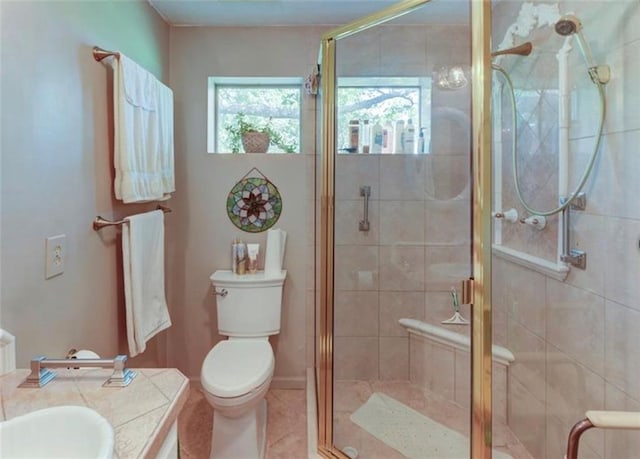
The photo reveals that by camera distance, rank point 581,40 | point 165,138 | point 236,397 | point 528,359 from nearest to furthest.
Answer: point 581,40, point 236,397, point 528,359, point 165,138

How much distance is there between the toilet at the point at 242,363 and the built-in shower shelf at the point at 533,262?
1.20 m

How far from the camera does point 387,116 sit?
7.09ft

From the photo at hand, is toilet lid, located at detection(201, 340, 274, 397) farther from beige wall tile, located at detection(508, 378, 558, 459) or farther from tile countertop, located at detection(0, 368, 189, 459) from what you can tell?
beige wall tile, located at detection(508, 378, 558, 459)

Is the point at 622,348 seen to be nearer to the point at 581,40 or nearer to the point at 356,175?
the point at 581,40

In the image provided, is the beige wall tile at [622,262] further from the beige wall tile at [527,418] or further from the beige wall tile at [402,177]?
the beige wall tile at [402,177]

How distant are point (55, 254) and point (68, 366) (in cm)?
47

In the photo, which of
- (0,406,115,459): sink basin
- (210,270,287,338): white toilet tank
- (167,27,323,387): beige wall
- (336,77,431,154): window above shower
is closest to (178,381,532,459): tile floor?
(167,27,323,387): beige wall

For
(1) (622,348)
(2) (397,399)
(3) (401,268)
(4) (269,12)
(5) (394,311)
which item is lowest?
(2) (397,399)

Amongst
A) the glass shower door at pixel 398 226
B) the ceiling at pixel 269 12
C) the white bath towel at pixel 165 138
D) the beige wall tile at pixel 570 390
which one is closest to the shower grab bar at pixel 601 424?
the beige wall tile at pixel 570 390

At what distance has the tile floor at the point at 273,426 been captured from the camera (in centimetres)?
181

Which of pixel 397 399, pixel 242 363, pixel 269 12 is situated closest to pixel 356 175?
pixel 269 12

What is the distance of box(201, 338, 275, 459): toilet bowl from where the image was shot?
5.21 feet

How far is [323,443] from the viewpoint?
68.5 inches

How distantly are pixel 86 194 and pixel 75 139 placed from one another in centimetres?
21
